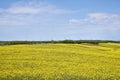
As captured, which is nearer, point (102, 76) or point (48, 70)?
point (102, 76)

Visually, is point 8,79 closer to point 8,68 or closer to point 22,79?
point 22,79

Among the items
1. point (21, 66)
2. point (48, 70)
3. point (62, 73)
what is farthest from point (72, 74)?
point (21, 66)

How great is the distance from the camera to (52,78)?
23.0 meters

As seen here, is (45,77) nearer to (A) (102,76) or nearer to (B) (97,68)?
(A) (102,76)

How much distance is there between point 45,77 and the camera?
23.3 metres

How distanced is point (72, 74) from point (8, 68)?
18.3ft

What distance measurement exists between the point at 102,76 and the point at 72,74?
2087 millimetres

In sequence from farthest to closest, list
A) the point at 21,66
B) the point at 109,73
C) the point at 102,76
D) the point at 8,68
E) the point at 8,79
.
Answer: the point at 21,66 < the point at 8,68 < the point at 109,73 < the point at 102,76 < the point at 8,79

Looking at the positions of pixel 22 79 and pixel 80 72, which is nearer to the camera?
pixel 22 79

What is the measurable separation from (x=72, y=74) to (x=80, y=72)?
1.12m

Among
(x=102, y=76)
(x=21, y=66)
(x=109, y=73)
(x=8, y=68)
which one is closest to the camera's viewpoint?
(x=102, y=76)

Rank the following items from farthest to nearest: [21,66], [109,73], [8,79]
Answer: [21,66], [109,73], [8,79]

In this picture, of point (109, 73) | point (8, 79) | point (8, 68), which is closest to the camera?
point (8, 79)

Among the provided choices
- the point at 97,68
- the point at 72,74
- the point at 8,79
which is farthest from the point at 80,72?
the point at 8,79
